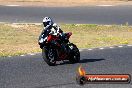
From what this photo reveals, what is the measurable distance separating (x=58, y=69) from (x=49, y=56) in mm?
599

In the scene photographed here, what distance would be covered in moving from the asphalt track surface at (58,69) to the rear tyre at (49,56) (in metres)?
0.18

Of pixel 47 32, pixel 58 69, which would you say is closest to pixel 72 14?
pixel 47 32

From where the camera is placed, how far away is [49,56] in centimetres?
1847

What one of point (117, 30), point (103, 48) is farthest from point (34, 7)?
point (103, 48)

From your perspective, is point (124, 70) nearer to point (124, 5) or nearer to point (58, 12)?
point (58, 12)

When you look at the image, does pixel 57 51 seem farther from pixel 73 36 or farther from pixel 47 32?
pixel 73 36

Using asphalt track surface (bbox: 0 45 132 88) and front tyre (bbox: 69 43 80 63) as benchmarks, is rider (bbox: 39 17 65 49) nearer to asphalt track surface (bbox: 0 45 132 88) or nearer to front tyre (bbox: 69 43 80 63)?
front tyre (bbox: 69 43 80 63)

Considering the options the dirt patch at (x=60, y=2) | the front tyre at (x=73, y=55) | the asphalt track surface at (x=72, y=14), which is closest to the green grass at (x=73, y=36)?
the asphalt track surface at (x=72, y=14)

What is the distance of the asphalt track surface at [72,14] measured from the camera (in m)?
33.2

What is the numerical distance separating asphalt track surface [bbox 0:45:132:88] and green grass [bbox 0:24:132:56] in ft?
6.39

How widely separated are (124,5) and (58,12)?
4911 millimetres

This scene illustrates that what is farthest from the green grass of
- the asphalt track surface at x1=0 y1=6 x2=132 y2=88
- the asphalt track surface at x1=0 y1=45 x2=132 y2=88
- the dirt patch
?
the dirt patch

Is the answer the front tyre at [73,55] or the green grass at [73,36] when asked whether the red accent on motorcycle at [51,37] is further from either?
the green grass at [73,36]

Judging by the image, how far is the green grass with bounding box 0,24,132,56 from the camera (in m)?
23.5
